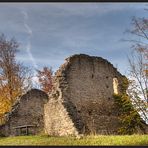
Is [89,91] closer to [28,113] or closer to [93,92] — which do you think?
[93,92]

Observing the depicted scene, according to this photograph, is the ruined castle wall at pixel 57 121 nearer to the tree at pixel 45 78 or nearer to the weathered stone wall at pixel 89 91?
the weathered stone wall at pixel 89 91

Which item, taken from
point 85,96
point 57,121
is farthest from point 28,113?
point 57,121

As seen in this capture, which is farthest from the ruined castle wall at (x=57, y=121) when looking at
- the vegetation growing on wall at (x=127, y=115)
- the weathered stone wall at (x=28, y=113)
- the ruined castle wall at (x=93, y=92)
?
the vegetation growing on wall at (x=127, y=115)

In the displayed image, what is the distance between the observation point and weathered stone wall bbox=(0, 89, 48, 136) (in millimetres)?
27956

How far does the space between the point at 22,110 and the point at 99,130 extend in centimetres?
716

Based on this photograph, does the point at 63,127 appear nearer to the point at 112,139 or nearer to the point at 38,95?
the point at 112,139

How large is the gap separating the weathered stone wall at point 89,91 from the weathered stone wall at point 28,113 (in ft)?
14.7

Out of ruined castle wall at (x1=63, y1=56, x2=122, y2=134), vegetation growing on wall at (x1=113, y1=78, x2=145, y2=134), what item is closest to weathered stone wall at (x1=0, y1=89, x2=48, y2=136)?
ruined castle wall at (x1=63, y1=56, x2=122, y2=134)

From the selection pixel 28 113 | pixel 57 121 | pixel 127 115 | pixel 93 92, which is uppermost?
pixel 93 92

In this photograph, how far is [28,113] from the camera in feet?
98.5

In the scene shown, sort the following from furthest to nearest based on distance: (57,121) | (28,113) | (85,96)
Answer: (28,113), (85,96), (57,121)

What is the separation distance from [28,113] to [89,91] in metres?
6.58

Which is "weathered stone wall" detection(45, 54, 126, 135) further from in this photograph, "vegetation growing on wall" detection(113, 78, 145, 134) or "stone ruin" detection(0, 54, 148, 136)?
"vegetation growing on wall" detection(113, 78, 145, 134)

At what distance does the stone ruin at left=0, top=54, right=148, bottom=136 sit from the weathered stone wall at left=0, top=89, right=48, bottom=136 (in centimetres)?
8
